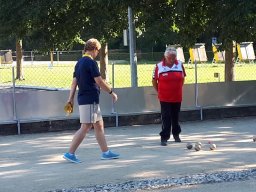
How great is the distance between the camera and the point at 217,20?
1166 cm

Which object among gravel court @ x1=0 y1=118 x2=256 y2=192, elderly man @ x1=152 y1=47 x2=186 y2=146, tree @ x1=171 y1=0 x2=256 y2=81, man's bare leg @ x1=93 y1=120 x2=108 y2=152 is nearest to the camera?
gravel court @ x1=0 y1=118 x2=256 y2=192

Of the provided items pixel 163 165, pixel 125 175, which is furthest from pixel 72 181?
pixel 163 165

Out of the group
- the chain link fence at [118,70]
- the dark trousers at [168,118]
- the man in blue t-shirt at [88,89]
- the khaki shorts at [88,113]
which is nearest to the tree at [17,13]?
the dark trousers at [168,118]

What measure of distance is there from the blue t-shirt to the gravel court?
100 centimetres

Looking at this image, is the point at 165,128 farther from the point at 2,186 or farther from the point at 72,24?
the point at 72,24

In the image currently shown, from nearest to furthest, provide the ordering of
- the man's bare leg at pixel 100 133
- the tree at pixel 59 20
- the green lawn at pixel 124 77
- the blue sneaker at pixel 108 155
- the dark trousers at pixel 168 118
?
the man's bare leg at pixel 100 133, the blue sneaker at pixel 108 155, the dark trousers at pixel 168 118, the tree at pixel 59 20, the green lawn at pixel 124 77

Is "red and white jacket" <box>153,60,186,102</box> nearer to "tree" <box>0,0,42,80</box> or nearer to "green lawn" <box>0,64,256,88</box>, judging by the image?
"tree" <box>0,0,42,80</box>

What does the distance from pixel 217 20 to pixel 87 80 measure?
479 centimetres

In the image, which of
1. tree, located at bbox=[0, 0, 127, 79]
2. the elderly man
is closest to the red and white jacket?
the elderly man

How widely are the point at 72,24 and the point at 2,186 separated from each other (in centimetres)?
770

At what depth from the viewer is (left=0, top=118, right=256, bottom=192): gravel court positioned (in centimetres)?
704

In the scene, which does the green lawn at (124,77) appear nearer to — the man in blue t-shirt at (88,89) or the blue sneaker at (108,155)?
the blue sneaker at (108,155)

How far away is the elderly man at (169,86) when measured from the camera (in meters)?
9.30

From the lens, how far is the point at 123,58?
37219mm
